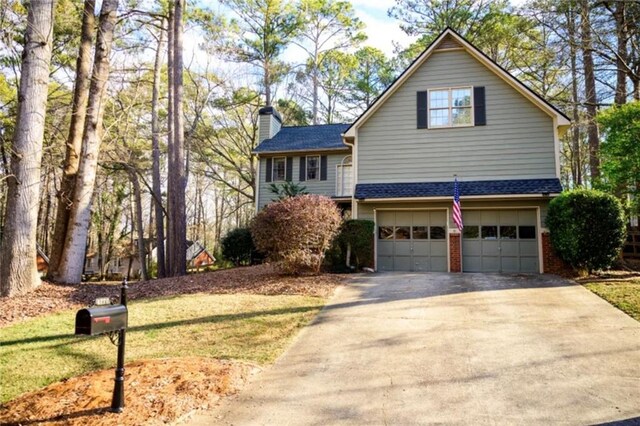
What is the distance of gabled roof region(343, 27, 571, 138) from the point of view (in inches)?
498

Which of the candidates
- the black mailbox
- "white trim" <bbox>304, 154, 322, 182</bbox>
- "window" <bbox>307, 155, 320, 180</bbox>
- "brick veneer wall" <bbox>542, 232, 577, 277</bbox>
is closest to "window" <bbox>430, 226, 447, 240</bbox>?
"brick veneer wall" <bbox>542, 232, 577, 277</bbox>

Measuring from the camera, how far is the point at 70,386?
4242 millimetres

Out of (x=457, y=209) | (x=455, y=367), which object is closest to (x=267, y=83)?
(x=457, y=209)

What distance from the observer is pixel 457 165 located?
44.0ft

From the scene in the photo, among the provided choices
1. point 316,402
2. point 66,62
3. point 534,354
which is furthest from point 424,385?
point 66,62

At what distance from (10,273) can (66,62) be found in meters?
13.2

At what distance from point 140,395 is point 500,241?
38.5ft

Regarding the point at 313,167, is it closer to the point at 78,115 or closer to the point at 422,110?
Answer: the point at 422,110

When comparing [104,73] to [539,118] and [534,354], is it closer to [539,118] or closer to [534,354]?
[534,354]

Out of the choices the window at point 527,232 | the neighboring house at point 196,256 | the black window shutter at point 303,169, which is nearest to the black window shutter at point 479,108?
the window at point 527,232

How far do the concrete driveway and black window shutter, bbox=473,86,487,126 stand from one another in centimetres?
700

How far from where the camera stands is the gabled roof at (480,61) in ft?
41.5

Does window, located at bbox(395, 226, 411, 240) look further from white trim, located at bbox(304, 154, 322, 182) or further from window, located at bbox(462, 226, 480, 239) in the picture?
white trim, located at bbox(304, 154, 322, 182)

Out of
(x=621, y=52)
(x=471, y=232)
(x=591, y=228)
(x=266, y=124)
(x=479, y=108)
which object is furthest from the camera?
(x=266, y=124)
